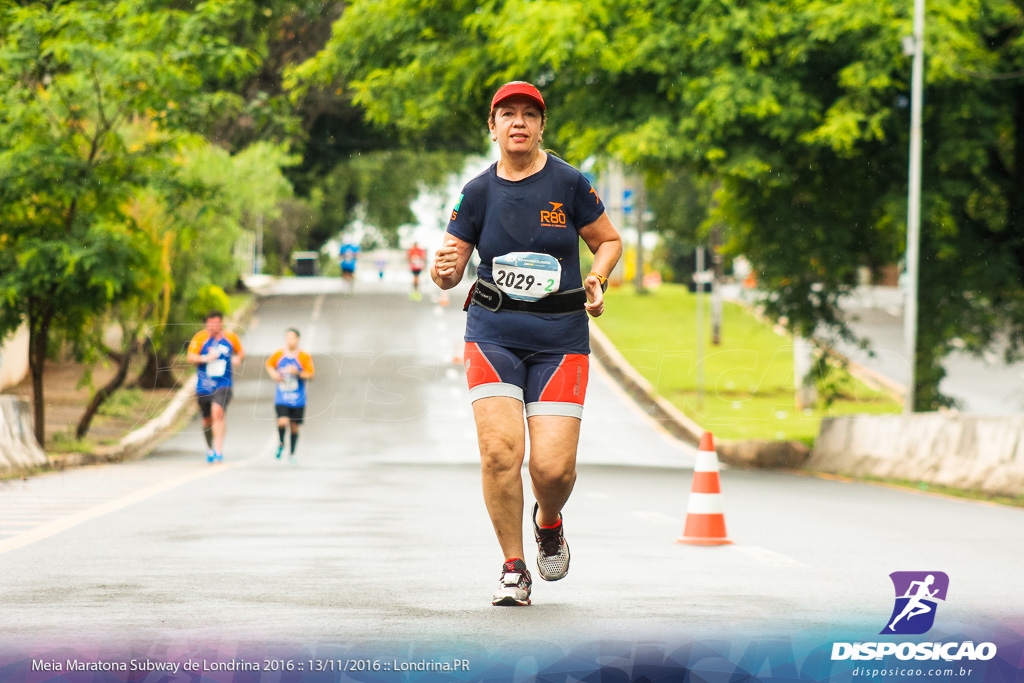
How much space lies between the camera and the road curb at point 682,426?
21078 mm

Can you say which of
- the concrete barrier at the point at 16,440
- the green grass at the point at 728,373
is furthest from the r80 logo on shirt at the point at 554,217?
the green grass at the point at 728,373

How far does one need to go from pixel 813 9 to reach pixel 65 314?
9.90 metres

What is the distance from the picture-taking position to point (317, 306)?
151ft

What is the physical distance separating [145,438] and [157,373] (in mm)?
7370

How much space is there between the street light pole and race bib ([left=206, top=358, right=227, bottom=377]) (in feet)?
27.7

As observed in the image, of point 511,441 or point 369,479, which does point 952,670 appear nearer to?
point 511,441

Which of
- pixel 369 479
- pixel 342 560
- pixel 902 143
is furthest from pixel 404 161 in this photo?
pixel 342 560

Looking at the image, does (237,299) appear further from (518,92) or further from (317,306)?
(518,92)

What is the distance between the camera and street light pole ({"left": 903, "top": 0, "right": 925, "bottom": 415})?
1906 cm

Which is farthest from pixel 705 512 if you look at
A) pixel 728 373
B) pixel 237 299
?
pixel 237 299

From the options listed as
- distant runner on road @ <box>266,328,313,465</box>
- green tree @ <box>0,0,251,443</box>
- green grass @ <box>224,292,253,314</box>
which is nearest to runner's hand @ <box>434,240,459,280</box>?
distant runner on road @ <box>266,328,313,465</box>

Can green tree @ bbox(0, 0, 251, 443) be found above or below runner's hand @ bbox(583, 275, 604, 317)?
above

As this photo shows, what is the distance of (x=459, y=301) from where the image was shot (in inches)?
1839

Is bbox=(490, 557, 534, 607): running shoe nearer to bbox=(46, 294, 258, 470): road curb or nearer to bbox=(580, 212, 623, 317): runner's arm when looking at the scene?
bbox=(580, 212, 623, 317): runner's arm
